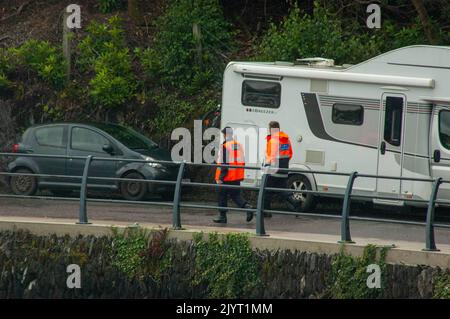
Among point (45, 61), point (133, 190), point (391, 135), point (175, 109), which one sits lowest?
point (133, 190)

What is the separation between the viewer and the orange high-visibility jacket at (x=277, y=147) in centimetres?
1939

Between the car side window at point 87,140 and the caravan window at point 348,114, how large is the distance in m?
4.61

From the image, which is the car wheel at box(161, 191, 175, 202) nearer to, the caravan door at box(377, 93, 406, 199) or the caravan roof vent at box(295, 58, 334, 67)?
the caravan roof vent at box(295, 58, 334, 67)

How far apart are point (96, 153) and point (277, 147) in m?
4.80

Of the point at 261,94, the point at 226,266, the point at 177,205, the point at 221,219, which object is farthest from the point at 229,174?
the point at 261,94

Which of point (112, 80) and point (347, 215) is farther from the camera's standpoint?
point (112, 80)

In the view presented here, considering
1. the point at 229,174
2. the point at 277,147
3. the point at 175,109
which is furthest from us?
the point at 175,109

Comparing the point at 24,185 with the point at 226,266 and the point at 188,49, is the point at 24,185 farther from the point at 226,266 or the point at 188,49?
the point at 226,266

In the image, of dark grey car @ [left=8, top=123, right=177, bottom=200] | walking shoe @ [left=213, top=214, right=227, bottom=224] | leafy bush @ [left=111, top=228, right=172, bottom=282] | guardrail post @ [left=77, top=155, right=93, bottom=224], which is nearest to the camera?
leafy bush @ [left=111, top=228, right=172, bottom=282]

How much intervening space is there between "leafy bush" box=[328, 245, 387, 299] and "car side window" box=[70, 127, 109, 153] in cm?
850

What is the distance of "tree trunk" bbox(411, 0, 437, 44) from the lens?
24938 mm

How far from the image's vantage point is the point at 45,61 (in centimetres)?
2711

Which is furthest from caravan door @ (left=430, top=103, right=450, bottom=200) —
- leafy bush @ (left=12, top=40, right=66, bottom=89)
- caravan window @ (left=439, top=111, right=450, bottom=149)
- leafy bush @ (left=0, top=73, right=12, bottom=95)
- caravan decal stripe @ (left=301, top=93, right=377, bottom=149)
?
leafy bush @ (left=0, top=73, right=12, bottom=95)
